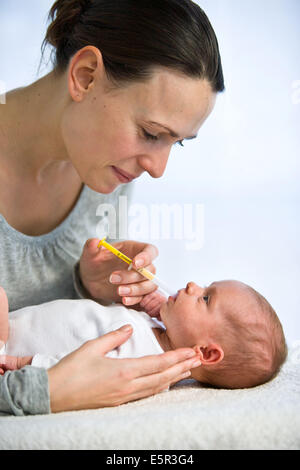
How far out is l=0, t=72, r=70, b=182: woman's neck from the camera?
1501 millimetres

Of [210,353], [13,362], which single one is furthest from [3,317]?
[210,353]

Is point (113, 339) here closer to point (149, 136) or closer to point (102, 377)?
point (102, 377)

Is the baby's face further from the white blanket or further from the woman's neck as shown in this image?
the woman's neck

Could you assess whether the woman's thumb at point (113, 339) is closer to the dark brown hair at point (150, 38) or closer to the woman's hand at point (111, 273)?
the woman's hand at point (111, 273)

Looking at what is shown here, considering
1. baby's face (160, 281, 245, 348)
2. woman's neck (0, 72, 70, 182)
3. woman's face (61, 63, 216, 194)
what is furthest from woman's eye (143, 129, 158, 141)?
baby's face (160, 281, 245, 348)

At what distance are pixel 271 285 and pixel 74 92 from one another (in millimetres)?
1676

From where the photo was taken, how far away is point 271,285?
2.63m

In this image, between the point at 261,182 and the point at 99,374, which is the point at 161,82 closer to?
the point at 99,374

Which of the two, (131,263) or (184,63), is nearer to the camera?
(184,63)

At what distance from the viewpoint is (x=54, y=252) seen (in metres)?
1.72

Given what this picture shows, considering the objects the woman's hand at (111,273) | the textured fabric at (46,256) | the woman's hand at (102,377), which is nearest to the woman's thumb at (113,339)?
the woman's hand at (102,377)

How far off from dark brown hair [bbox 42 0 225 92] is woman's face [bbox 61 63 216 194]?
31mm

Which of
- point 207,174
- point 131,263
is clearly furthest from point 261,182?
point 131,263

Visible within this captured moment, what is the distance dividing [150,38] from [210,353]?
0.83m
